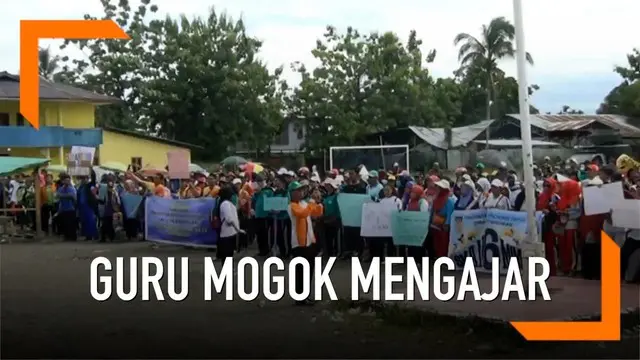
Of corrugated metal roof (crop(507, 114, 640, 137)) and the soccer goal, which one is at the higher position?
corrugated metal roof (crop(507, 114, 640, 137))

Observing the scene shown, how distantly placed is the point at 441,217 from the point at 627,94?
1840 inches

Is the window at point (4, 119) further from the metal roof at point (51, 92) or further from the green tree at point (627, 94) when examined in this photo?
the green tree at point (627, 94)

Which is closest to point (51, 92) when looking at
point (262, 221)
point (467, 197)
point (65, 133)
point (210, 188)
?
point (65, 133)

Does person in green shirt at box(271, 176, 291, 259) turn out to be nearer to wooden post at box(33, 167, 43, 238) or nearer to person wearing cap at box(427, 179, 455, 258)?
person wearing cap at box(427, 179, 455, 258)

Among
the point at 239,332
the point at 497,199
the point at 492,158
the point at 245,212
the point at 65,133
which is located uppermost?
the point at 65,133

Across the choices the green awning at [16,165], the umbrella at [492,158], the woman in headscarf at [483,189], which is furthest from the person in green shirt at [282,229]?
the umbrella at [492,158]

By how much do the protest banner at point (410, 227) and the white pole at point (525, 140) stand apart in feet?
14.2

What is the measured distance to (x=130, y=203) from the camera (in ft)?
84.2

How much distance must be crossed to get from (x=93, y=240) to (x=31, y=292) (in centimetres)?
1128

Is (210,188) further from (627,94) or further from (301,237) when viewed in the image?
(627,94)

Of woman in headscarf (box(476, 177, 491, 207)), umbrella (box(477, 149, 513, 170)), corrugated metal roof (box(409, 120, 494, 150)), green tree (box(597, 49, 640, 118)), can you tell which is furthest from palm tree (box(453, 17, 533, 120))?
woman in headscarf (box(476, 177, 491, 207))

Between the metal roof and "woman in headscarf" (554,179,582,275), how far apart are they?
148 ft

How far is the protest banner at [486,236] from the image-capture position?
15.0 m

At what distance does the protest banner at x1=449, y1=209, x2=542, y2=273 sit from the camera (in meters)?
15.0
